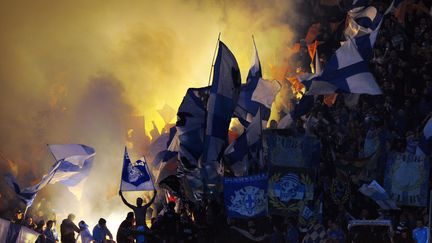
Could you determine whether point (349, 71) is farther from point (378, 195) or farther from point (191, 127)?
point (191, 127)

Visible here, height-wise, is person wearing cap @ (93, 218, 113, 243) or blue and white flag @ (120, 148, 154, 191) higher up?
blue and white flag @ (120, 148, 154, 191)

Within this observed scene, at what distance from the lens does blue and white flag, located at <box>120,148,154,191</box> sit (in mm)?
Answer: 18547

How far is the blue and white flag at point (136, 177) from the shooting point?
1855 centimetres

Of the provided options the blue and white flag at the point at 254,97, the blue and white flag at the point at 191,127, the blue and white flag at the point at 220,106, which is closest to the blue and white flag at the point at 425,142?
the blue and white flag at the point at 220,106

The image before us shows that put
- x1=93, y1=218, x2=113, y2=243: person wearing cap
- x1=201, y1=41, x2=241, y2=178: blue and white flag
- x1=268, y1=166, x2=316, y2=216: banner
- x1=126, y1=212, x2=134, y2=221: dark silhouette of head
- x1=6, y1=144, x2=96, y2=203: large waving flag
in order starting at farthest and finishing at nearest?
1. x1=6, y1=144, x2=96, y2=203: large waving flag
2. x1=93, y1=218, x2=113, y2=243: person wearing cap
3. x1=201, y1=41, x2=241, y2=178: blue and white flag
4. x1=126, y1=212, x2=134, y2=221: dark silhouette of head
5. x1=268, y1=166, x2=316, y2=216: banner

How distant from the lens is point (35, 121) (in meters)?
27.3

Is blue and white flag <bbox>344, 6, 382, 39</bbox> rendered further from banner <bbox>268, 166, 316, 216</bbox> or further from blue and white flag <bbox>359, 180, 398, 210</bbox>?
blue and white flag <bbox>359, 180, 398, 210</bbox>

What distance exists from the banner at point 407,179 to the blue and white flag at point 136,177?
4384mm

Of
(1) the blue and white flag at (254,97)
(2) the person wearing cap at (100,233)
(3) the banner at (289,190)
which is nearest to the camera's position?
(3) the banner at (289,190)

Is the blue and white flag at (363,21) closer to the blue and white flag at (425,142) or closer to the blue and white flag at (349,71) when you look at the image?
the blue and white flag at (349,71)

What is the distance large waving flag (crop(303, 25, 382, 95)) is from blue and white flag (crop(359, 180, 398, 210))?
1677 millimetres

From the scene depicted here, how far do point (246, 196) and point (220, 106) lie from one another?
1.95m

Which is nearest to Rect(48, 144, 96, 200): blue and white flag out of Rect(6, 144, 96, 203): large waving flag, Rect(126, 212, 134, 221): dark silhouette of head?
Rect(6, 144, 96, 203): large waving flag

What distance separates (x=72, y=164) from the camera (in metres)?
19.9
